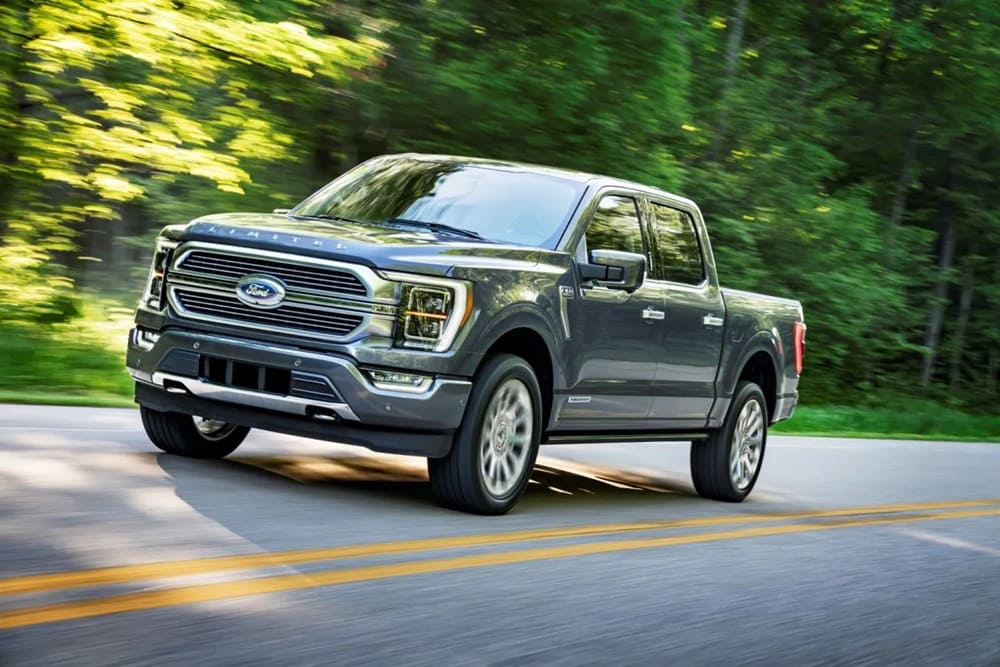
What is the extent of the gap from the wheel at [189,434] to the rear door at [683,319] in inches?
109

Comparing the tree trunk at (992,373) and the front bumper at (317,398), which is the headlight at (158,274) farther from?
the tree trunk at (992,373)

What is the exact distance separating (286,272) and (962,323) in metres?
37.9

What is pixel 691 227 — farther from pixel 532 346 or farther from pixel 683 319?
pixel 532 346

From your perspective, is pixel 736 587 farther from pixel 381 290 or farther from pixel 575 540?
pixel 381 290

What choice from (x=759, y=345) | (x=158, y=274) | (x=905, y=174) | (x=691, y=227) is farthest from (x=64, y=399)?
(x=905, y=174)

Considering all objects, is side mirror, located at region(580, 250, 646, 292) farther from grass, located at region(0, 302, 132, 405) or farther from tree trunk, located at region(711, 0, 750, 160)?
tree trunk, located at region(711, 0, 750, 160)

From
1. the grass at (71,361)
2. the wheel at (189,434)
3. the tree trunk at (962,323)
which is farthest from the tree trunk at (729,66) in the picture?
the wheel at (189,434)

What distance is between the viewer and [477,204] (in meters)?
8.53

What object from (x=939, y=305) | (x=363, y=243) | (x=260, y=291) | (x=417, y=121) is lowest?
(x=939, y=305)

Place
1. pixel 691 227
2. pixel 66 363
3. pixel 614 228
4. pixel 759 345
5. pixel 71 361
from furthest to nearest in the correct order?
pixel 71 361
pixel 66 363
pixel 759 345
pixel 691 227
pixel 614 228

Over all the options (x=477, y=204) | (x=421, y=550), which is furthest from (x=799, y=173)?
(x=421, y=550)

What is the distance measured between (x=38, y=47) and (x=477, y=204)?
6855 millimetres

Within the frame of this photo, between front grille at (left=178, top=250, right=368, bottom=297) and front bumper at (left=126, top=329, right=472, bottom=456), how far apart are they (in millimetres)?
332

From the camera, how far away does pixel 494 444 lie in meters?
7.59
